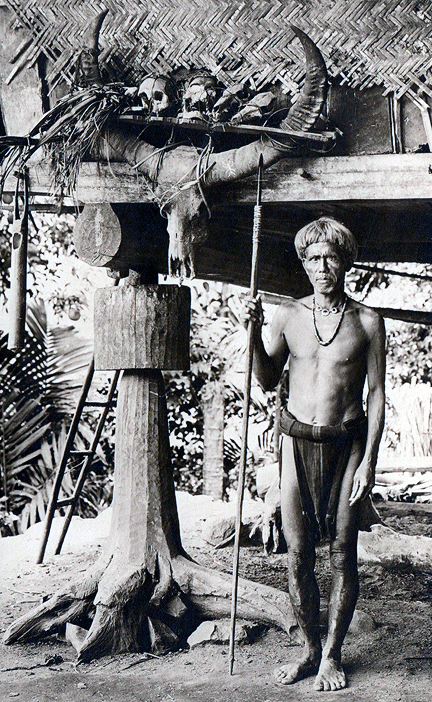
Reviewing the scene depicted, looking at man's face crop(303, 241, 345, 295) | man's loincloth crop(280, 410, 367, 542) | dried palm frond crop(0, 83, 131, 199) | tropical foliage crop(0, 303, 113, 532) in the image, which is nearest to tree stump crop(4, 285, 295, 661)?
dried palm frond crop(0, 83, 131, 199)

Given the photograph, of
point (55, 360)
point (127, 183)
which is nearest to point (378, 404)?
point (127, 183)

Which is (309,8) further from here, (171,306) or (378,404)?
(378,404)

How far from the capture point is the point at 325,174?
3.83 metres

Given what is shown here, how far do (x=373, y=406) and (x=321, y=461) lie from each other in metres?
0.33

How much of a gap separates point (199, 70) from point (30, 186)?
110cm

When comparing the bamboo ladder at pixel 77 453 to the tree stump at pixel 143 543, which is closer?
the tree stump at pixel 143 543

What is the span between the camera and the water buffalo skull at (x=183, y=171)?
12.7 ft

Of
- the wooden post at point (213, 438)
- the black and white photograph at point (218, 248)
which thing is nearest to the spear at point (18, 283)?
the black and white photograph at point (218, 248)

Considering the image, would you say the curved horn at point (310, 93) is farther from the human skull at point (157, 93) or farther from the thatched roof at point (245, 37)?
the human skull at point (157, 93)

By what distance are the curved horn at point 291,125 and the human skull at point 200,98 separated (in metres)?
0.21

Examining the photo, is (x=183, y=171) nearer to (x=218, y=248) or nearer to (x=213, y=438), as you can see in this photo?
(x=218, y=248)

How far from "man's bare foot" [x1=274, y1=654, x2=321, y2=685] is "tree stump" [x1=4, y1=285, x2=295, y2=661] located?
1.37 ft

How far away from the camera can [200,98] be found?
12.9ft

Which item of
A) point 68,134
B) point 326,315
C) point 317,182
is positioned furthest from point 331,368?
point 68,134
